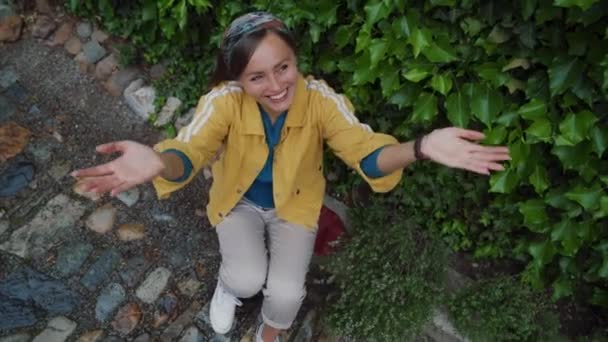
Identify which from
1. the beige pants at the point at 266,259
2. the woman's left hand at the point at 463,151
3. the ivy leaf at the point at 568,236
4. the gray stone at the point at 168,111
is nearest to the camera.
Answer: the woman's left hand at the point at 463,151

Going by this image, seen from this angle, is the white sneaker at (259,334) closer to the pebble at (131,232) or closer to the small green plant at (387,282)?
the small green plant at (387,282)

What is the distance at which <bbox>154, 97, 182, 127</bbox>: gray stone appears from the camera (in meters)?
3.80

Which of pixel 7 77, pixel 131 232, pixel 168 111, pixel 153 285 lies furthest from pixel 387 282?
pixel 7 77

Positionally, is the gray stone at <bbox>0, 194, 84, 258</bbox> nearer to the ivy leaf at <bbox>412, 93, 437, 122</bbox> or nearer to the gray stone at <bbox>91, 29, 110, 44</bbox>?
the gray stone at <bbox>91, 29, 110, 44</bbox>

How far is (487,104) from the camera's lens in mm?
2506

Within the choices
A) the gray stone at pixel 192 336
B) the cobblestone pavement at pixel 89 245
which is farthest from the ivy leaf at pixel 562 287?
the gray stone at pixel 192 336

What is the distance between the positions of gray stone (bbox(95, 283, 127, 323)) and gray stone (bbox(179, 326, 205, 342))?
0.42 metres

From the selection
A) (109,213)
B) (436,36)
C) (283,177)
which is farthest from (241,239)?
(436,36)

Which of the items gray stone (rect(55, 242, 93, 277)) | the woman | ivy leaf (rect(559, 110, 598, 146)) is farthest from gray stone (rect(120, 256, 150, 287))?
ivy leaf (rect(559, 110, 598, 146))

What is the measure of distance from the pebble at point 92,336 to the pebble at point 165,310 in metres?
0.28

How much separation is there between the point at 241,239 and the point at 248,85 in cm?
85

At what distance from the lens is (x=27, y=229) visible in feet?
10.7

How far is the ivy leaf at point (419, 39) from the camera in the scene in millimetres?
2404

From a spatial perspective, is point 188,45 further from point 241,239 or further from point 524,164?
point 524,164
